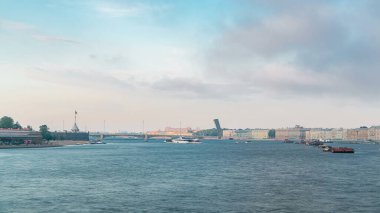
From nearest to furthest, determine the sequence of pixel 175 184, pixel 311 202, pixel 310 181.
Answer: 1. pixel 311 202
2. pixel 175 184
3. pixel 310 181

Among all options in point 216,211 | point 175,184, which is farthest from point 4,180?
point 216,211

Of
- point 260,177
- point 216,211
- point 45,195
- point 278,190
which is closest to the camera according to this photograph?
point 216,211

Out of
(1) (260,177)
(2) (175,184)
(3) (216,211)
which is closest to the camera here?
(3) (216,211)

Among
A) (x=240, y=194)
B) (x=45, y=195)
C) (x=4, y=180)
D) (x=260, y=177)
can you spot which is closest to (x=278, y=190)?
(x=240, y=194)

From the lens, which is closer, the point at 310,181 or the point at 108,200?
the point at 108,200

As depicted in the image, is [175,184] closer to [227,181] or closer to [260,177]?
[227,181]

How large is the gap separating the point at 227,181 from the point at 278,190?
10.6m

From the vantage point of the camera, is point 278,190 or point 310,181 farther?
point 310,181

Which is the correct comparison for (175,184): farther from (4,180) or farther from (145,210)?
(4,180)

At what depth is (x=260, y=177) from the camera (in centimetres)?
Answer: 6944

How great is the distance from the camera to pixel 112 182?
203ft

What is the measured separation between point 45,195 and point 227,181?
24371 millimetres

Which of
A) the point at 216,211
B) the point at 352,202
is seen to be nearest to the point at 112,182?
the point at 216,211

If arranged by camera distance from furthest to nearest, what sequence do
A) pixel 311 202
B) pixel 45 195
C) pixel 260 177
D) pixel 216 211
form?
pixel 260 177 < pixel 45 195 < pixel 311 202 < pixel 216 211
